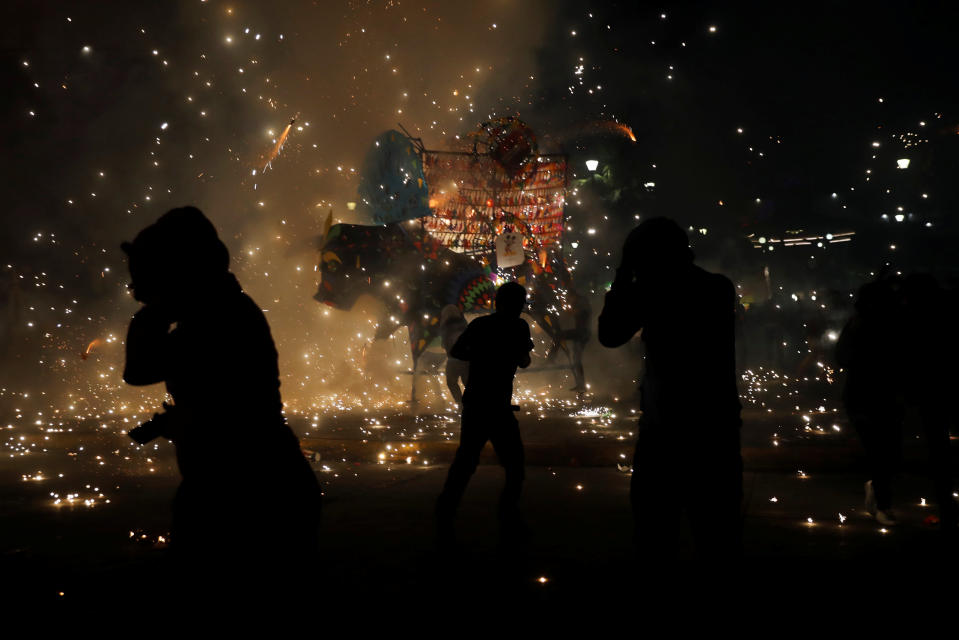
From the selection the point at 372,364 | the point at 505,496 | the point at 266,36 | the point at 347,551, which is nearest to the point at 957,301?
the point at 505,496

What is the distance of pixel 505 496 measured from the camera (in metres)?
4.59

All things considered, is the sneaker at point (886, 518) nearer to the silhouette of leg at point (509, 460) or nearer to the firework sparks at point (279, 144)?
the silhouette of leg at point (509, 460)

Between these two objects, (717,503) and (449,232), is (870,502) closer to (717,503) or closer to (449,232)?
(717,503)

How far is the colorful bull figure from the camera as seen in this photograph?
47.3ft

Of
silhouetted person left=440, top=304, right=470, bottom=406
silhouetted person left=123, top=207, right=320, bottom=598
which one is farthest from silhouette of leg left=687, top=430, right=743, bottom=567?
silhouetted person left=440, top=304, right=470, bottom=406

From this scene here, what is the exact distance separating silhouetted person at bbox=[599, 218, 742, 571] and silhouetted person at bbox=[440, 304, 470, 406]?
7.98 meters

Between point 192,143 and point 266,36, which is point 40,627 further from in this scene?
point 266,36

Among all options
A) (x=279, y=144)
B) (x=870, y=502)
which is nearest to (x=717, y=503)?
(x=870, y=502)

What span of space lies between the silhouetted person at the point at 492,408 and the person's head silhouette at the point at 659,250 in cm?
180

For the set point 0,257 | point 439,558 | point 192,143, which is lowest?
point 439,558

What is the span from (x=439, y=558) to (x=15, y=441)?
26.6ft

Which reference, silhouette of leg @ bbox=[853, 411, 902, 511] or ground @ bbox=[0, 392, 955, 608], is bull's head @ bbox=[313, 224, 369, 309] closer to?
ground @ bbox=[0, 392, 955, 608]

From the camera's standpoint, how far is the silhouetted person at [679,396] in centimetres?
259

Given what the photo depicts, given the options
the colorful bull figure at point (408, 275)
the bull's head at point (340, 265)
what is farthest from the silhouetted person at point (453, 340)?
the bull's head at point (340, 265)
